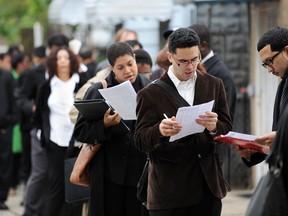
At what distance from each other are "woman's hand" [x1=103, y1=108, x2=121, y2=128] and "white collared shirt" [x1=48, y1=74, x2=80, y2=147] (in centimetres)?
255

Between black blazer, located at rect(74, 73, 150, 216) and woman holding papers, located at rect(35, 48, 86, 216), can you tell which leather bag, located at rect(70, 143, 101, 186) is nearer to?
black blazer, located at rect(74, 73, 150, 216)

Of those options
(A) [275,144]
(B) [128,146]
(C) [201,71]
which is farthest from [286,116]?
(B) [128,146]

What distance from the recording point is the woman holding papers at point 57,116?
10039 millimetres

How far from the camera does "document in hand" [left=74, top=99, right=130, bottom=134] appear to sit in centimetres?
740

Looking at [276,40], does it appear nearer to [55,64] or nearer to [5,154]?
[55,64]

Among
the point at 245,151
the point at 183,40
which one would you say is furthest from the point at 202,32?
the point at 245,151

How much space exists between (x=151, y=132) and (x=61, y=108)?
4.02 meters

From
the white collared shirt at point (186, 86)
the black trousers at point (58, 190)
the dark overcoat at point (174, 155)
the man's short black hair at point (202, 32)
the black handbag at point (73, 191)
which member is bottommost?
the black trousers at point (58, 190)

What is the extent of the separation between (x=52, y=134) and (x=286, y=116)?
17.9ft

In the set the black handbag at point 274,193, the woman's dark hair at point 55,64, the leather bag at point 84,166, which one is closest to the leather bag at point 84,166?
the leather bag at point 84,166

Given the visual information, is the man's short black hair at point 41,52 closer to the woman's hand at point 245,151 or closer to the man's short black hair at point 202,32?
the man's short black hair at point 202,32

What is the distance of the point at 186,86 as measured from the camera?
6477mm

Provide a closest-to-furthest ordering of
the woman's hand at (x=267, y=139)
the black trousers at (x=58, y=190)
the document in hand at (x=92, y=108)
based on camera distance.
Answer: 1. the woman's hand at (x=267, y=139)
2. the document in hand at (x=92, y=108)
3. the black trousers at (x=58, y=190)

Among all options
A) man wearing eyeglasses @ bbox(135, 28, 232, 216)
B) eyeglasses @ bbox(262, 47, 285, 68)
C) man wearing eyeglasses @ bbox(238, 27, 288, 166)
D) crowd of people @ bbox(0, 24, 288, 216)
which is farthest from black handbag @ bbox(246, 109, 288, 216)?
man wearing eyeglasses @ bbox(135, 28, 232, 216)
